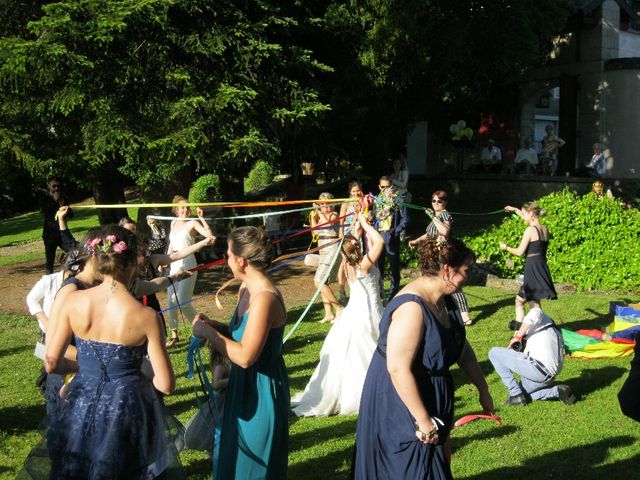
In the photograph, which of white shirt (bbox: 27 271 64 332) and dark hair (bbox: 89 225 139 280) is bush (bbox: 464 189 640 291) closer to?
white shirt (bbox: 27 271 64 332)

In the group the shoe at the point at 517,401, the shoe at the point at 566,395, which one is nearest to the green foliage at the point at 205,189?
the shoe at the point at 517,401

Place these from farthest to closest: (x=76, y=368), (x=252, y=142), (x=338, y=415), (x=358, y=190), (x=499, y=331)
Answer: (x=252, y=142) < (x=358, y=190) < (x=499, y=331) < (x=338, y=415) < (x=76, y=368)

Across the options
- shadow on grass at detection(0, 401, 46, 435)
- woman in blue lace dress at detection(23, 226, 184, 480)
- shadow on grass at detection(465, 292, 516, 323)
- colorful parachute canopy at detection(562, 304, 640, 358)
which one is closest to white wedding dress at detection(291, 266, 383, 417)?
shadow on grass at detection(0, 401, 46, 435)

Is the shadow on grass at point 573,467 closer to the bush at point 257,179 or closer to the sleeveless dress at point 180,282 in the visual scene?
the sleeveless dress at point 180,282

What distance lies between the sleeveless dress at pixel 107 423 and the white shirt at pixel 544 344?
14.4 ft

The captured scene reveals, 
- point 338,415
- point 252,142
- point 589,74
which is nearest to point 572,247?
point 252,142

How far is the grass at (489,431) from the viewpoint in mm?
5831

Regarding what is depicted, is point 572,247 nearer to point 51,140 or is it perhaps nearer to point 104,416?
Result: point 51,140

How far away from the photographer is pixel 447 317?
13.7ft

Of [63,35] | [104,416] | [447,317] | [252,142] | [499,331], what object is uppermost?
[63,35]

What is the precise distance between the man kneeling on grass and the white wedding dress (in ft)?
4.42

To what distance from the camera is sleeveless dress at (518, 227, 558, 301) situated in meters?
9.95

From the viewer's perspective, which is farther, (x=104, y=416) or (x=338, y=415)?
(x=338, y=415)

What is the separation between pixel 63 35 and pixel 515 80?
18.4 metres
